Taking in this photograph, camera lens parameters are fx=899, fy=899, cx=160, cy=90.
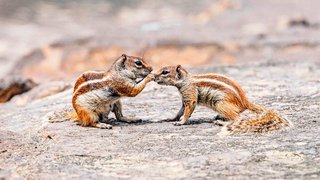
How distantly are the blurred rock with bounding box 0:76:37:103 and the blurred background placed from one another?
135 centimetres

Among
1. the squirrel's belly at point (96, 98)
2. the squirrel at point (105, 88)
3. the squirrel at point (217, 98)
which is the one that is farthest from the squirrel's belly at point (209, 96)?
the squirrel's belly at point (96, 98)

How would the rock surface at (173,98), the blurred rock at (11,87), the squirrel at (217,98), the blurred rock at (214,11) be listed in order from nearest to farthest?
the rock surface at (173,98)
the squirrel at (217,98)
the blurred rock at (11,87)
the blurred rock at (214,11)

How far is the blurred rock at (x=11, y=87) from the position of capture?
11.3m

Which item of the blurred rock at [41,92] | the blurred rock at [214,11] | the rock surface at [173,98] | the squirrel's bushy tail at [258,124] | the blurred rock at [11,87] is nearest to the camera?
the rock surface at [173,98]

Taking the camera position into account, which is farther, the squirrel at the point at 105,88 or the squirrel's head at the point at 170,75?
the squirrel's head at the point at 170,75

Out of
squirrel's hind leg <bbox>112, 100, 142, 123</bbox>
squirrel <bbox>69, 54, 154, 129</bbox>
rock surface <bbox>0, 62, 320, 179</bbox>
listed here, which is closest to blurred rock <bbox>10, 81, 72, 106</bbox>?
rock surface <bbox>0, 62, 320, 179</bbox>

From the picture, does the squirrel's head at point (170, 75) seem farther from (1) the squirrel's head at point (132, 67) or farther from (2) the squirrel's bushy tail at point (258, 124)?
(2) the squirrel's bushy tail at point (258, 124)

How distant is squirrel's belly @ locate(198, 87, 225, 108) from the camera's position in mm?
7762

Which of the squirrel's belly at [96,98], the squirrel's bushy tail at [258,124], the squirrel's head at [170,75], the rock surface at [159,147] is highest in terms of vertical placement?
the squirrel's head at [170,75]

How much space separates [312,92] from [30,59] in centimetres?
744

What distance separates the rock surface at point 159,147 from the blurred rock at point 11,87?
227cm

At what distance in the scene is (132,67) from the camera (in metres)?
7.89

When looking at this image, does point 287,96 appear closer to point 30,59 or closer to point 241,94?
point 241,94

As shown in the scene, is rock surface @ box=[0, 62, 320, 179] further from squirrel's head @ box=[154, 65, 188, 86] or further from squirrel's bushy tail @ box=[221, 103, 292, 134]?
squirrel's head @ box=[154, 65, 188, 86]
